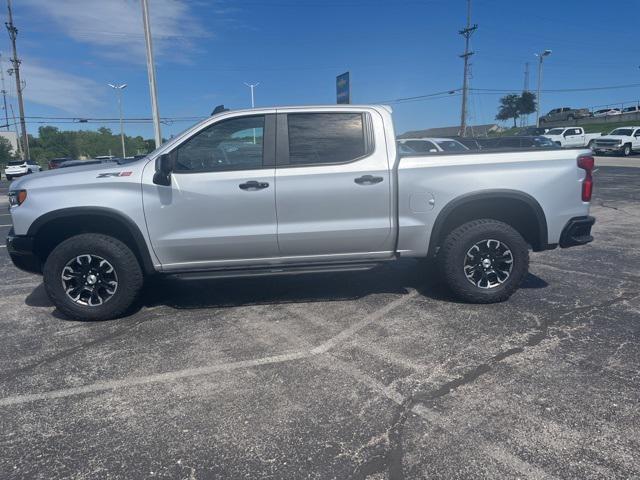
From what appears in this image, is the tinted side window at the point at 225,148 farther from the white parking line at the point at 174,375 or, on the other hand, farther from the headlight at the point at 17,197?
the white parking line at the point at 174,375

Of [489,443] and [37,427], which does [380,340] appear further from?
[37,427]

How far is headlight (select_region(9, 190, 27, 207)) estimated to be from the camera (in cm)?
444

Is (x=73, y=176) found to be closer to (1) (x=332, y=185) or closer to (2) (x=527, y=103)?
(1) (x=332, y=185)

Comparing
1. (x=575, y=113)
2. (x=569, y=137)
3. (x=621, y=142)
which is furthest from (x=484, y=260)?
(x=575, y=113)

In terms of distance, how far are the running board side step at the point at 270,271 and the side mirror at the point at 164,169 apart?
90cm

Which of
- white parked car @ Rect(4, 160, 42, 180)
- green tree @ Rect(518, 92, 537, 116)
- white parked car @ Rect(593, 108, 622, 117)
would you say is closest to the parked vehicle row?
white parked car @ Rect(593, 108, 622, 117)

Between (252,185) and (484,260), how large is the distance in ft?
8.08

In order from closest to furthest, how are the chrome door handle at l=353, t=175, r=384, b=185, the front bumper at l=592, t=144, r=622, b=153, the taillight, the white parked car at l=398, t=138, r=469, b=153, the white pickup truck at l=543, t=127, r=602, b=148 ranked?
the chrome door handle at l=353, t=175, r=384, b=185 → the taillight → the white parked car at l=398, t=138, r=469, b=153 → the front bumper at l=592, t=144, r=622, b=153 → the white pickup truck at l=543, t=127, r=602, b=148

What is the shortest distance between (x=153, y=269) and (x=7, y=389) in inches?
61.5

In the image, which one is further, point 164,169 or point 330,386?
point 164,169

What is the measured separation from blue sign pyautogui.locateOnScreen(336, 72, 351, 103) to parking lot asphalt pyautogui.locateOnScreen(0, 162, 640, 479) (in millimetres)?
10778

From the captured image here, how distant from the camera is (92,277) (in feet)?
15.0

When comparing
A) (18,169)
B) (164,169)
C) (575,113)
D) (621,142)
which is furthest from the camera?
(575,113)

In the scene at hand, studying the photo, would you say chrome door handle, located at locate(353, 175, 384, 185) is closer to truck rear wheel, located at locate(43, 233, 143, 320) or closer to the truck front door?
the truck front door
